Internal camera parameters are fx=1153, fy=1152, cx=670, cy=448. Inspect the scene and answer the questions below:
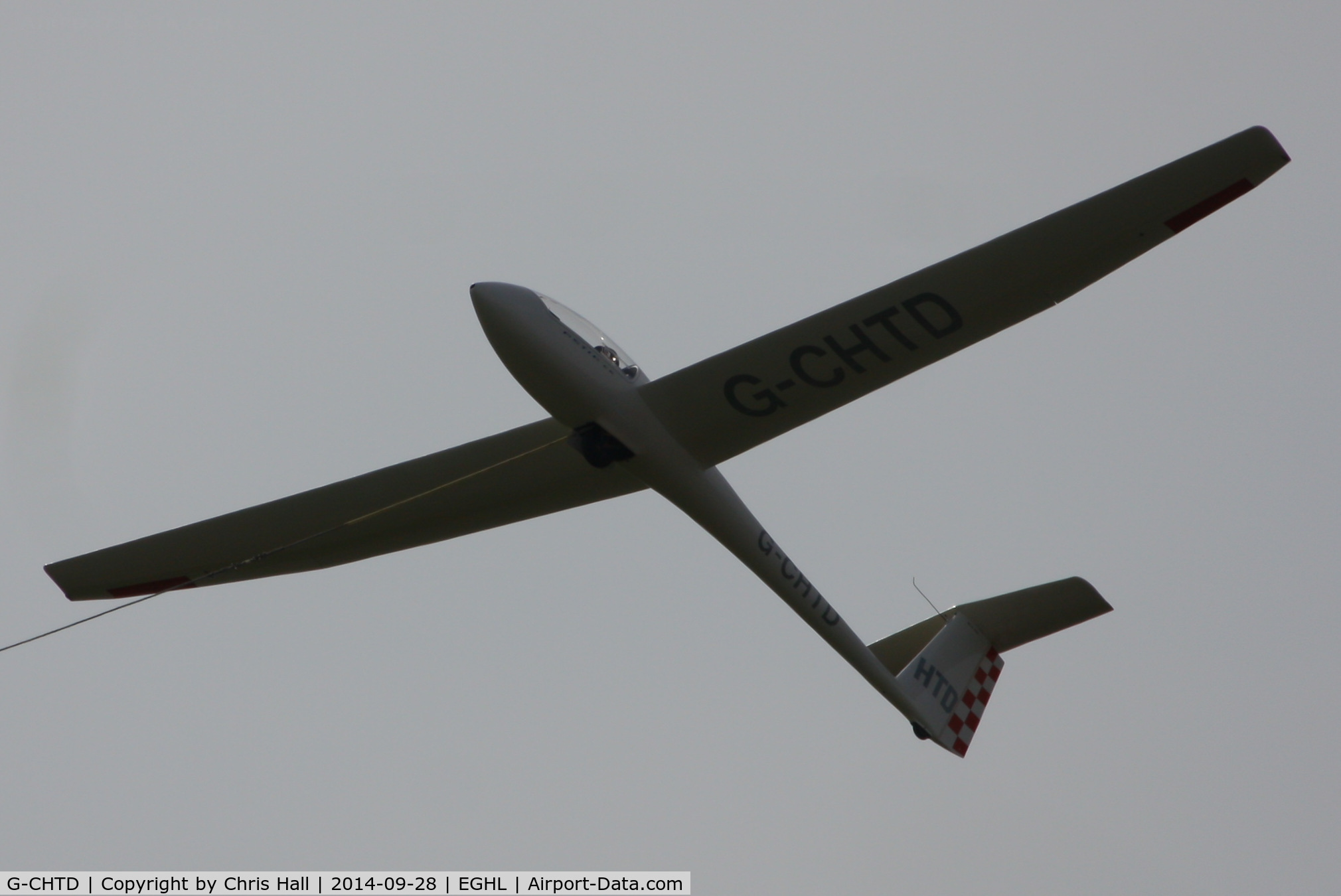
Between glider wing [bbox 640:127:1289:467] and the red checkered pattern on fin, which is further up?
glider wing [bbox 640:127:1289:467]

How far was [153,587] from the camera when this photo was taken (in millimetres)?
10109

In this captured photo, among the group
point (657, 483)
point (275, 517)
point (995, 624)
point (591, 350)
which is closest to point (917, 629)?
point (995, 624)

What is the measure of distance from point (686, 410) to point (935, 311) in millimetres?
1995

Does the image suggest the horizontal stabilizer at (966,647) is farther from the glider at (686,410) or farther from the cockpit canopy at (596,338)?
the cockpit canopy at (596,338)

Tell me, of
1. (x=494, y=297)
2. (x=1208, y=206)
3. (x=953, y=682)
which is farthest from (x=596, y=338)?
(x=953, y=682)

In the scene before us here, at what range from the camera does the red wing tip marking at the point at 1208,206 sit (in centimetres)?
756

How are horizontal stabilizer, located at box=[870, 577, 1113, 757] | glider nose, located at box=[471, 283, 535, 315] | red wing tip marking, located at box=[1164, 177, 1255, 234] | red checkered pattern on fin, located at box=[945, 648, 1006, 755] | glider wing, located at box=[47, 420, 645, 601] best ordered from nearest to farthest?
1. red wing tip marking, located at box=[1164, 177, 1255, 234]
2. glider nose, located at box=[471, 283, 535, 315]
3. glider wing, located at box=[47, 420, 645, 601]
4. horizontal stabilizer, located at box=[870, 577, 1113, 757]
5. red checkered pattern on fin, located at box=[945, 648, 1006, 755]

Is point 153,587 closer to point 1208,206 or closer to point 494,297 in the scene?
point 494,297

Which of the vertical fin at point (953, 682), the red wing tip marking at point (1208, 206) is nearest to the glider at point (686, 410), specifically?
the red wing tip marking at point (1208, 206)

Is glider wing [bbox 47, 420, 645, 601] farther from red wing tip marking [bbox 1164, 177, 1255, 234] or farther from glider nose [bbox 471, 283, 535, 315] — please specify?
red wing tip marking [bbox 1164, 177, 1255, 234]

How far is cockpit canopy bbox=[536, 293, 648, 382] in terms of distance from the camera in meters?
8.64

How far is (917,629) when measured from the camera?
12367mm

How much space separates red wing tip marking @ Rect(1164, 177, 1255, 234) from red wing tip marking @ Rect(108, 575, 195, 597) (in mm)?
8376

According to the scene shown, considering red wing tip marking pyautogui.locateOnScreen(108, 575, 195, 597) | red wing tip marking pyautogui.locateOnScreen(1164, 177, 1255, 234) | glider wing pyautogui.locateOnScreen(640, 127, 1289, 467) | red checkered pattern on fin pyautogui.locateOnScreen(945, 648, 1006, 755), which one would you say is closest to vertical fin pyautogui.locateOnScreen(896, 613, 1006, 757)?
red checkered pattern on fin pyautogui.locateOnScreen(945, 648, 1006, 755)
